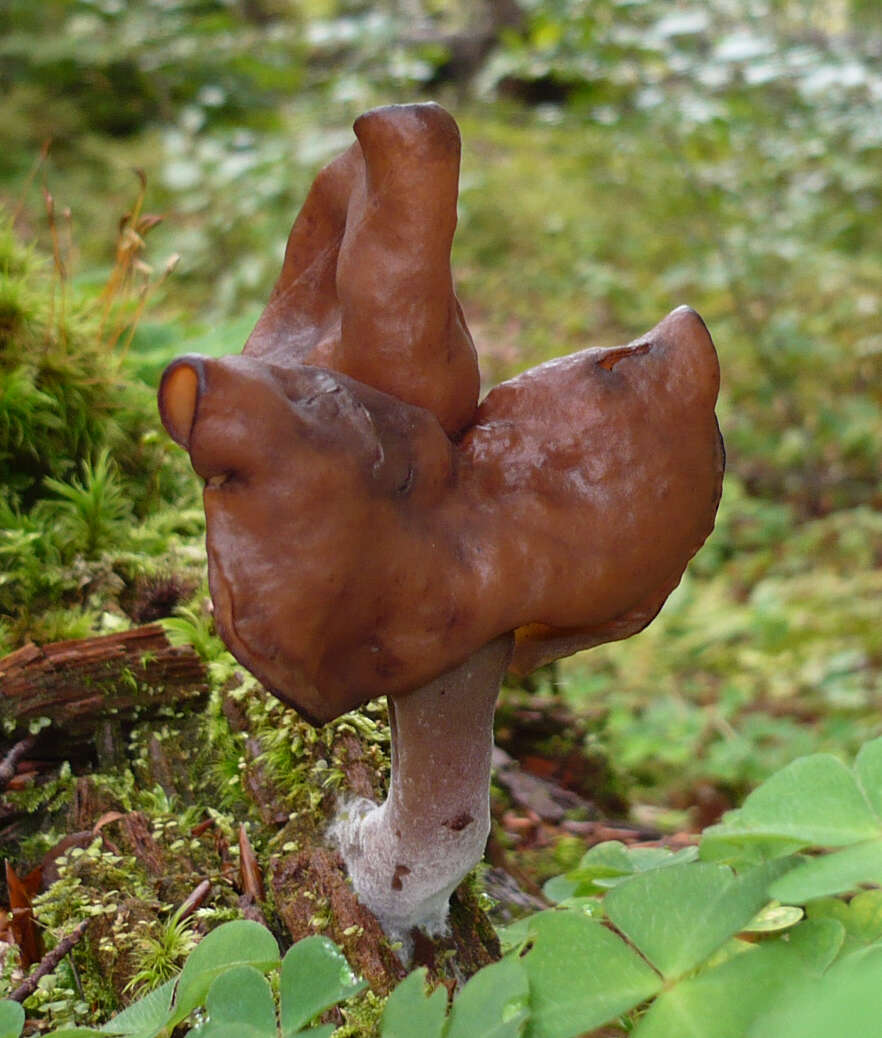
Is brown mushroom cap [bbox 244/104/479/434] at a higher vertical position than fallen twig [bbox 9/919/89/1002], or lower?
higher

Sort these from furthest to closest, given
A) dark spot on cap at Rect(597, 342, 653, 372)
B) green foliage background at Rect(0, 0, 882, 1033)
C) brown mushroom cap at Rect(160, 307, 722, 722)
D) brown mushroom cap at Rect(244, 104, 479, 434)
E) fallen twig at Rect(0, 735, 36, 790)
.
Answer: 1. green foliage background at Rect(0, 0, 882, 1033)
2. fallen twig at Rect(0, 735, 36, 790)
3. dark spot on cap at Rect(597, 342, 653, 372)
4. brown mushroom cap at Rect(244, 104, 479, 434)
5. brown mushroom cap at Rect(160, 307, 722, 722)

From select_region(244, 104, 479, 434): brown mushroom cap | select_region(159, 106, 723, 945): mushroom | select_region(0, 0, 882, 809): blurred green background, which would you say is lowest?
select_region(0, 0, 882, 809): blurred green background

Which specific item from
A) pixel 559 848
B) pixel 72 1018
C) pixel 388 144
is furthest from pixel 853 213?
pixel 72 1018

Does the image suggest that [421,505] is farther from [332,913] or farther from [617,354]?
[332,913]

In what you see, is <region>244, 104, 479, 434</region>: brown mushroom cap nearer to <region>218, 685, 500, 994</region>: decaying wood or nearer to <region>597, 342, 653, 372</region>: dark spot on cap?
<region>597, 342, 653, 372</region>: dark spot on cap

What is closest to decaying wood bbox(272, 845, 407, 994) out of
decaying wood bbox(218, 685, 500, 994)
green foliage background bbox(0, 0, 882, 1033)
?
decaying wood bbox(218, 685, 500, 994)
